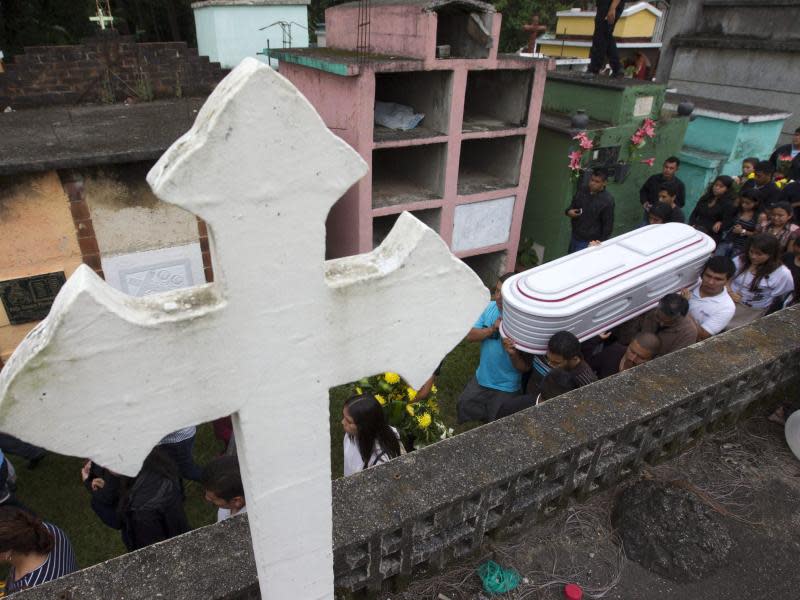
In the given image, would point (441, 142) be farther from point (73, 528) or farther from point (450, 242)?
point (73, 528)

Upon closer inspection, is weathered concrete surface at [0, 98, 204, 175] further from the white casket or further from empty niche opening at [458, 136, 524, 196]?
empty niche opening at [458, 136, 524, 196]

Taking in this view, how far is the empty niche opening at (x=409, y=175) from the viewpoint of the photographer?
5.98 meters

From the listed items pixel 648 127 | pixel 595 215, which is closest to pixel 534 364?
pixel 595 215

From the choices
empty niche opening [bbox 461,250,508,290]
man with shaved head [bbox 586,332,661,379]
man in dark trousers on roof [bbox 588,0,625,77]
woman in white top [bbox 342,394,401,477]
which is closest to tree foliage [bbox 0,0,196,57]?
man in dark trousers on roof [bbox 588,0,625,77]

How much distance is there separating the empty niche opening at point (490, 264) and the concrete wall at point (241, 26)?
703 cm

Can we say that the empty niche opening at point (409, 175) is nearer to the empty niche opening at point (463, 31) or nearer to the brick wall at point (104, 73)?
the empty niche opening at point (463, 31)

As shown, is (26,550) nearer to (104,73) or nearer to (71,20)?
(104,73)

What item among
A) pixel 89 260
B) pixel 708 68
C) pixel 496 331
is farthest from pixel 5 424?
pixel 708 68

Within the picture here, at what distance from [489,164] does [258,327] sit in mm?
6072

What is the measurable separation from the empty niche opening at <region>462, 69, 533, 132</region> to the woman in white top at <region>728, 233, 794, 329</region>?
272cm

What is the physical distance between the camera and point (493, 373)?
407 centimetres

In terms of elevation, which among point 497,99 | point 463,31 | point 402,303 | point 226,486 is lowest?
point 226,486

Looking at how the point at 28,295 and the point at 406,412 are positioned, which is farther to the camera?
the point at 28,295

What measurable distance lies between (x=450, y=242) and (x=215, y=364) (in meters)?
5.22
